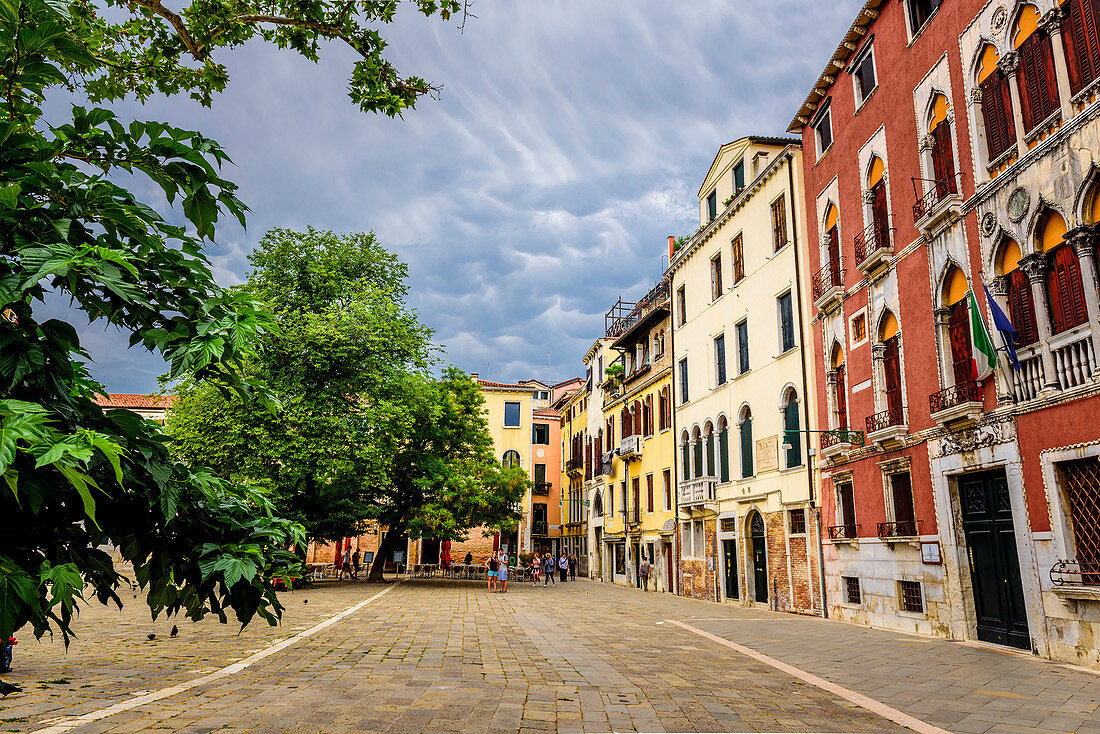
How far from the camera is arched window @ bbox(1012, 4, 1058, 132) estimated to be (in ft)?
39.1

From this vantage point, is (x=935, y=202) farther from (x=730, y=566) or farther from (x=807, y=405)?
(x=730, y=566)

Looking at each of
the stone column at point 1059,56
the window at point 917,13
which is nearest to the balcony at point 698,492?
the window at point 917,13

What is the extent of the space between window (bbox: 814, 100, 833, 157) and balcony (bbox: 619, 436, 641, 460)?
19.9m

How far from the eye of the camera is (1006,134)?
13.0 metres

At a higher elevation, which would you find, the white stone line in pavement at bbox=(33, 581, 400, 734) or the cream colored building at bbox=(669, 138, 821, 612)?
the cream colored building at bbox=(669, 138, 821, 612)

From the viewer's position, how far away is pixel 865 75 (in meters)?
18.7

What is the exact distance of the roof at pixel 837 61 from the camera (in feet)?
59.0

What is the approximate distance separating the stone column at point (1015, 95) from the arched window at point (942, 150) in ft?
6.03

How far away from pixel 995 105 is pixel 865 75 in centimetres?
611

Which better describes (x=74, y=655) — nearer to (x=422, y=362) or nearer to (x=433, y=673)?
(x=433, y=673)

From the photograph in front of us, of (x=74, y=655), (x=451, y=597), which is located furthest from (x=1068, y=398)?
(x=451, y=597)

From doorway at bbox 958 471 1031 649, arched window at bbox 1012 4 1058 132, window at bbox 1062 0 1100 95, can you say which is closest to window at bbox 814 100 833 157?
arched window at bbox 1012 4 1058 132

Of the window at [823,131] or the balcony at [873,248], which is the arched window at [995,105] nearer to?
the balcony at [873,248]

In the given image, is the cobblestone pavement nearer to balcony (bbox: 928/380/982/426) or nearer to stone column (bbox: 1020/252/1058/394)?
balcony (bbox: 928/380/982/426)
